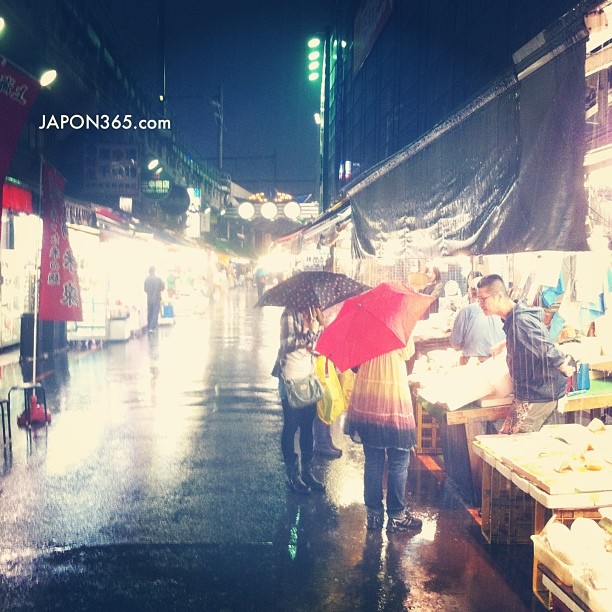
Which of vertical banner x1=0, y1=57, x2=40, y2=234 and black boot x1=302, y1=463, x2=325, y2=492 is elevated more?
vertical banner x1=0, y1=57, x2=40, y2=234

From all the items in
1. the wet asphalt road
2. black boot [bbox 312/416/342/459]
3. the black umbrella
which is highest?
the black umbrella

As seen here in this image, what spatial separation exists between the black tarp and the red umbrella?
0.75 meters

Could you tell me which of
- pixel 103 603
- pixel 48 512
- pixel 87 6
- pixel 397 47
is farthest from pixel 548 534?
pixel 87 6

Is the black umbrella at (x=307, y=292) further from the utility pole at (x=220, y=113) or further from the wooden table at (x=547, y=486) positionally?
the utility pole at (x=220, y=113)

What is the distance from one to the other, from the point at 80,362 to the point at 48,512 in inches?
414

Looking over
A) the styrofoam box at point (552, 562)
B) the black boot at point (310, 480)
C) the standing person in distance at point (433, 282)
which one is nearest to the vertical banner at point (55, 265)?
the black boot at point (310, 480)

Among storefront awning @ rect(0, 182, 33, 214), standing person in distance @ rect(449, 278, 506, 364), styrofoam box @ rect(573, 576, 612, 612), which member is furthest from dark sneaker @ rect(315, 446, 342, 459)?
storefront awning @ rect(0, 182, 33, 214)

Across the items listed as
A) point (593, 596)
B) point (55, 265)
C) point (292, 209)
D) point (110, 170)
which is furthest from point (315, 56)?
point (593, 596)

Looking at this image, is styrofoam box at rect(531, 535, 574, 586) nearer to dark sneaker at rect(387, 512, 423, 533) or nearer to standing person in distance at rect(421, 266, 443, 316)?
dark sneaker at rect(387, 512, 423, 533)

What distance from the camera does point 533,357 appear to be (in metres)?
6.44

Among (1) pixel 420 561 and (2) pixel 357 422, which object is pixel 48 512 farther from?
(1) pixel 420 561

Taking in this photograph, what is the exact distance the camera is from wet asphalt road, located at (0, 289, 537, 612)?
5.08 meters

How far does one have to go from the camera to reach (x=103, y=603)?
4.92 meters

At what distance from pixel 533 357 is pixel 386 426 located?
5.16ft
